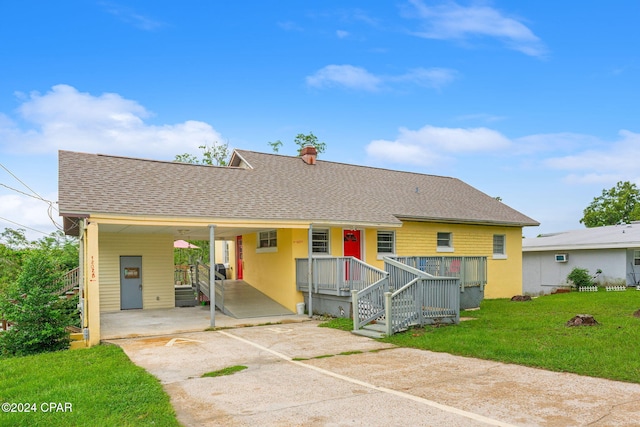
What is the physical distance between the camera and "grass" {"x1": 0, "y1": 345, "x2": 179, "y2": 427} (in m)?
5.67

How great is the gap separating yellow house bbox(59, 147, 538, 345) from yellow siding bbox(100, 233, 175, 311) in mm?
37

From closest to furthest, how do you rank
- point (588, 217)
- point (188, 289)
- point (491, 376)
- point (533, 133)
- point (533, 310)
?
point (491, 376)
point (533, 310)
point (188, 289)
point (533, 133)
point (588, 217)

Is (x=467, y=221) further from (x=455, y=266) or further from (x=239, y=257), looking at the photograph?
(x=239, y=257)

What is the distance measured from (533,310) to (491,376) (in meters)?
9.14

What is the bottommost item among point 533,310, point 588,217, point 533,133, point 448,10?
point 533,310

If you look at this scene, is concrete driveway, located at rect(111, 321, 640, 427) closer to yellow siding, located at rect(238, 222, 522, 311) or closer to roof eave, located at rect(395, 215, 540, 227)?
yellow siding, located at rect(238, 222, 522, 311)

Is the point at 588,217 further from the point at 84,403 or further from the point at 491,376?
the point at 84,403

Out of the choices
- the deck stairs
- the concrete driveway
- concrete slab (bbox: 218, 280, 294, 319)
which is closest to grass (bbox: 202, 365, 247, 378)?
the concrete driveway

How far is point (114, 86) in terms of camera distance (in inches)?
716

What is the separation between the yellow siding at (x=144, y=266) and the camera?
55.7ft

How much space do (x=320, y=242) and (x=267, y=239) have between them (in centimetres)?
238

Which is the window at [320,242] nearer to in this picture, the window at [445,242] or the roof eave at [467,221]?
the roof eave at [467,221]

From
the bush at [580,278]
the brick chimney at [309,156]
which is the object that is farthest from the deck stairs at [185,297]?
the bush at [580,278]

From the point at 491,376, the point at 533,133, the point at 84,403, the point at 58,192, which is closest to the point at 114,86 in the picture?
the point at 58,192
